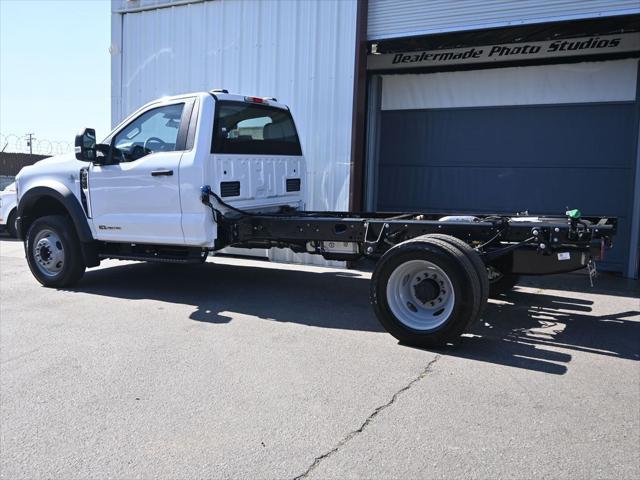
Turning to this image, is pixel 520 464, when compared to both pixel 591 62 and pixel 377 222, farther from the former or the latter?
pixel 591 62

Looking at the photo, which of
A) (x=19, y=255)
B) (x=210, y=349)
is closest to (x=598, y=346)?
(x=210, y=349)

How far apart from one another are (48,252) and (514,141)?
25.6 ft

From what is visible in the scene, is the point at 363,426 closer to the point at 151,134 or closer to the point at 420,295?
the point at 420,295

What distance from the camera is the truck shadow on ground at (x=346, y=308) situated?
5.14 metres

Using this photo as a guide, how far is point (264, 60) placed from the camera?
10328 mm

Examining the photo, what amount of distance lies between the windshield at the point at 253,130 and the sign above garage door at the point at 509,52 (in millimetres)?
3979

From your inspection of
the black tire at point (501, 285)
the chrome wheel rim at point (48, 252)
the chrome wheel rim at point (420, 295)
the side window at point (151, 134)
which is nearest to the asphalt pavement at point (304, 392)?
the black tire at point (501, 285)

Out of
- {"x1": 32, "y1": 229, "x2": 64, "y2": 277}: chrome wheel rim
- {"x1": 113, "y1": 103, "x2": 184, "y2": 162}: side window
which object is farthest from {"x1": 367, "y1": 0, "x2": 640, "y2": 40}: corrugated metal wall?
{"x1": 32, "y1": 229, "x2": 64, "y2": 277}: chrome wheel rim

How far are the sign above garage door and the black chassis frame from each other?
4791 millimetres

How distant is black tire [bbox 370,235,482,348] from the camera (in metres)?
4.80

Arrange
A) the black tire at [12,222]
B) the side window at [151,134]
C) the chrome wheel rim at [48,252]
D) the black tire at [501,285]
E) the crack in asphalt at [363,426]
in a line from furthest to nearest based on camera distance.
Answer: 1. the black tire at [12,222]
2. the chrome wheel rim at [48,252]
3. the black tire at [501,285]
4. the side window at [151,134]
5. the crack in asphalt at [363,426]

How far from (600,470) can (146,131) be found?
239 inches

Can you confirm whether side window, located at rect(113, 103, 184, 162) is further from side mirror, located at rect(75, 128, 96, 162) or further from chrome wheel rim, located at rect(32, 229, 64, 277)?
chrome wheel rim, located at rect(32, 229, 64, 277)

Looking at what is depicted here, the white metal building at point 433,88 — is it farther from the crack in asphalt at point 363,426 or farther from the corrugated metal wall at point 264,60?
the crack in asphalt at point 363,426
